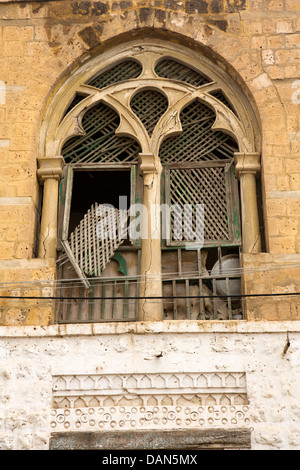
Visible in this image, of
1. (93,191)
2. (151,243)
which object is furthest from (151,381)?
(93,191)

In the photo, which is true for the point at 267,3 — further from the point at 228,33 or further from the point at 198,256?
the point at 198,256

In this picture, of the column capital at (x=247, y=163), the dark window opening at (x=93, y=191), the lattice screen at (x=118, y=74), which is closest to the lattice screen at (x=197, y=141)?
the column capital at (x=247, y=163)

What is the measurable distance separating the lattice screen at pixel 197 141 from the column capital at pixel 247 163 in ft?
1.06

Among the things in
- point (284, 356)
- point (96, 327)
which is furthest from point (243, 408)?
point (96, 327)

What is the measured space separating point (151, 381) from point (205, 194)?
2367 millimetres

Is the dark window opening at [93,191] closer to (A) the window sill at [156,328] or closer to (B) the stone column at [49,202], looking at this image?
(B) the stone column at [49,202]

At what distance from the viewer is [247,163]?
8711mm

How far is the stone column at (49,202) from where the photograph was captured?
8508mm

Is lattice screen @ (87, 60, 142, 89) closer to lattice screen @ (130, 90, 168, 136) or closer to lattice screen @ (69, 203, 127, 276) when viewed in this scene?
lattice screen @ (130, 90, 168, 136)

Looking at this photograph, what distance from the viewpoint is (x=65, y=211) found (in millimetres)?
8727

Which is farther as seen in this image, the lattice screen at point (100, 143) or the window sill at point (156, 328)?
the lattice screen at point (100, 143)

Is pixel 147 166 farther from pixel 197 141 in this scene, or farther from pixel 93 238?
pixel 93 238

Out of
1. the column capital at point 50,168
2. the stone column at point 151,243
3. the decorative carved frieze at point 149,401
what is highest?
the column capital at point 50,168

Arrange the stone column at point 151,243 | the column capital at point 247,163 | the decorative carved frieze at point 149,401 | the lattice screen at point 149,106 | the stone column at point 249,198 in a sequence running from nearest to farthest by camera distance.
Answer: the decorative carved frieze at point 149,401 < the stone column at point 151,243 < the stone column at point 249,198 < the column capital at point 247,163 < the lattice screen at point 149,106
